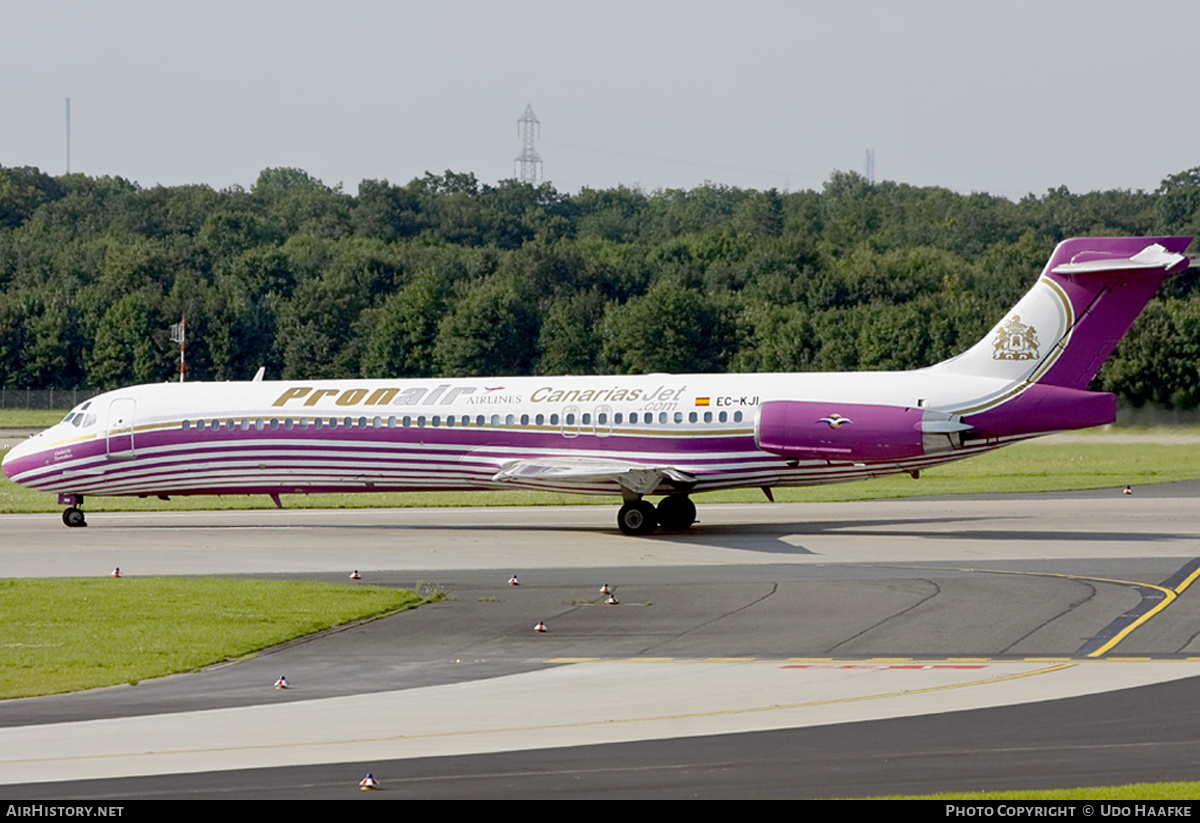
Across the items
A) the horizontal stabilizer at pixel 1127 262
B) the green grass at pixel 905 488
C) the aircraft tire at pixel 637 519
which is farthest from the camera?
the green grass at pixel 905 488

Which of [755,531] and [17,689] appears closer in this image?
[17,689]

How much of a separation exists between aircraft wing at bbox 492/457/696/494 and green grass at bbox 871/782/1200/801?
20301 millimetres

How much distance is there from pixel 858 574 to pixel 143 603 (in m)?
12.0

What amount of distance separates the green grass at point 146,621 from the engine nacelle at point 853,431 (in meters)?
10.5

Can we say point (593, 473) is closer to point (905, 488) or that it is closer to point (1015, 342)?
point (1015, 342)

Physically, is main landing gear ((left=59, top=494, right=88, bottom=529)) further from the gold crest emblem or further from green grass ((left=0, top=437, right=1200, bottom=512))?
the gold crest emblem

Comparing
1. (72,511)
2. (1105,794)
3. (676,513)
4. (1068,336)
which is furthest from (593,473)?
(1105,794)

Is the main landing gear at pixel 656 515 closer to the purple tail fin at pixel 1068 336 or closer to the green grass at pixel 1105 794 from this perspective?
the purple tail fin at pixel 1068 336

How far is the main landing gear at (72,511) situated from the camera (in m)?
36.1

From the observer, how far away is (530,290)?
90250mm

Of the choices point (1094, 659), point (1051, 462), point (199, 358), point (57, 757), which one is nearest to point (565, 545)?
point (1094, 659)

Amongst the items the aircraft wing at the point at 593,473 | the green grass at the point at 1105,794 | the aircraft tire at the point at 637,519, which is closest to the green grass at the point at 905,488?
the aircraft wing at the point at 593,473
